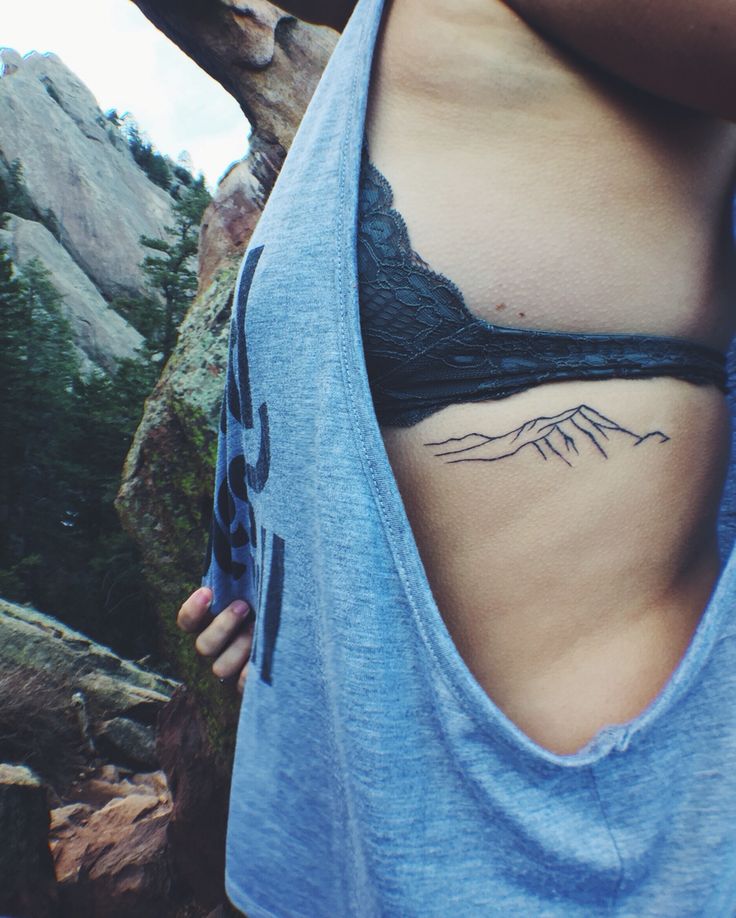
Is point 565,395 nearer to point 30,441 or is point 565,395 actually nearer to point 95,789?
point 95,789

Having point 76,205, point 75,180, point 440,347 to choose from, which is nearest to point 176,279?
point 76,205

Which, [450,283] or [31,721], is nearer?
[450,283]

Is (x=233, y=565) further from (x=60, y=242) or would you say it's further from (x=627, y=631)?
(x=60, y=242)

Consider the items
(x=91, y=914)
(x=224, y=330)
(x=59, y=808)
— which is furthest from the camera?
(x=59, y=808)

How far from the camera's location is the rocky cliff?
87.7 feet

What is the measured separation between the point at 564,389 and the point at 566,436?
58 millimetres

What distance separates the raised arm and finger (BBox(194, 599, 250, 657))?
111 cm

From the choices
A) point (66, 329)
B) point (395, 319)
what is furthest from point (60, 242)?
point (395, 319)

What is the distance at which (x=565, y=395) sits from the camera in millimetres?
748

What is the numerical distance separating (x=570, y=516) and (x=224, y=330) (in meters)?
2.10

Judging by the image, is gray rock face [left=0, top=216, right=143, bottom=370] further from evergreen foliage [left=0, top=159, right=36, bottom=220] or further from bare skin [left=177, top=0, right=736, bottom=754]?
bare skin [left=177, top=0, right=736, bottom=754]

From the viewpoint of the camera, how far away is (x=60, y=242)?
30.5m

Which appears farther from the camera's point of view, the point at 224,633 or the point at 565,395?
the point at 224,633

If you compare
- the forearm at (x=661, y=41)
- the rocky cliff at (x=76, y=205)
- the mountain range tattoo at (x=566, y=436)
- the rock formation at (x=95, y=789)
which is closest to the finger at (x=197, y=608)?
the mountain range tattoo at (x=566, y=436)
